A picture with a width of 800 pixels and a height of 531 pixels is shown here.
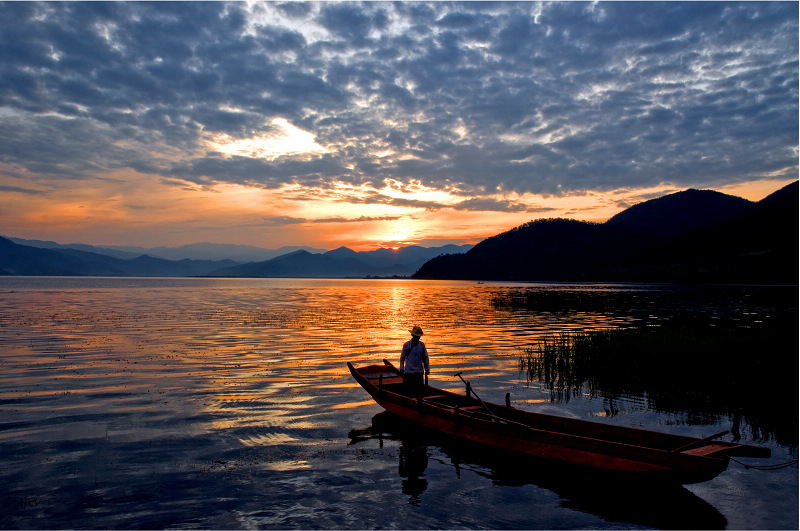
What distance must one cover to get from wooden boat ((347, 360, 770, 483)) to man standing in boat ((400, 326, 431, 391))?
1.13 meters

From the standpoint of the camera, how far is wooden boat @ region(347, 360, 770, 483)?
1057cm

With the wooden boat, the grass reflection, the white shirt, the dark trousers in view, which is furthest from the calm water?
the white shirt

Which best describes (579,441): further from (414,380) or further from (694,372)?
(694,372)

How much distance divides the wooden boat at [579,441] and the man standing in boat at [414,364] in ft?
3.72

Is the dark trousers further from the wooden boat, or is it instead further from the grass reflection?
the grass reflection

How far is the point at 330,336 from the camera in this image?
128 feet

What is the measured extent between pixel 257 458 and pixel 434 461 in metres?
4.99

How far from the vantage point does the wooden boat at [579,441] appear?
34.7 ft

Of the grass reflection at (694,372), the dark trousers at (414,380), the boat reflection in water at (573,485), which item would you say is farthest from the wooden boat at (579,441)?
the grass reflection at (694,372)

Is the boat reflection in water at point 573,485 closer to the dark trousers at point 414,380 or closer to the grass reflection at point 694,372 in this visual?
the dark trousers at point 414,380

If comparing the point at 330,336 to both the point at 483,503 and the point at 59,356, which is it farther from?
the point at 483,503

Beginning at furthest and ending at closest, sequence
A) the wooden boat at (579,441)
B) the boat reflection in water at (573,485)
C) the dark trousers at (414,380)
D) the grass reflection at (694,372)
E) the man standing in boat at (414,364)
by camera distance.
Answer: the dark trousers at (414,380) → the man standing in boat at (414,364) → the grass reflection at (694,372) → the boat reflection in water at (573,485) → the wooden boat at (579,441)

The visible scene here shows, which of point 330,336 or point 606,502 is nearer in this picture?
point 606,502

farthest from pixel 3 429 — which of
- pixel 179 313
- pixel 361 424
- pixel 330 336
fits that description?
pixel 179 313
